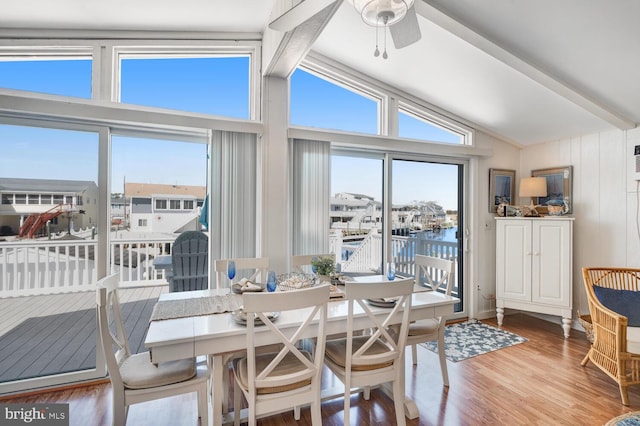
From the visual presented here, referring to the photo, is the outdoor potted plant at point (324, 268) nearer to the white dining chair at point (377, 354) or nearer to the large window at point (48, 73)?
the white dining chair at point (377, 354)

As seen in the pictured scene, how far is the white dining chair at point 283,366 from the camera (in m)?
1.58

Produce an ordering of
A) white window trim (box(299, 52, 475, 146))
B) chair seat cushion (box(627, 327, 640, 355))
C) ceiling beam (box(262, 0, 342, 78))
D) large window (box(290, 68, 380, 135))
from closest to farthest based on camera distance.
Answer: ceiling beam (box(262, 0, 342, 78)), chair seat cushion (box(627, 327, 640, 355)), large window (box(290, 68, 380, 135)), white window trim (box(299, 52, 475, 146))

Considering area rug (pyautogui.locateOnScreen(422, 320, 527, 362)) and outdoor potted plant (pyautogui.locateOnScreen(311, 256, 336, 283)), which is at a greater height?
outdoor potted plant (pyautogui.locateOnScreen(311, 256, 336, 283))

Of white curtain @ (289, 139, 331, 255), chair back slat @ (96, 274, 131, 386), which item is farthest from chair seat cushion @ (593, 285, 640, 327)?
chair back slat @ (96, 274, 131, 386)

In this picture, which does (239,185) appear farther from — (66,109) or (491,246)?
(491,246)

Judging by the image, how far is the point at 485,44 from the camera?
8.46 ft

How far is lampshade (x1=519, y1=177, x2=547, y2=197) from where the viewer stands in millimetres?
4035

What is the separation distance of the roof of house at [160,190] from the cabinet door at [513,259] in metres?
3.73

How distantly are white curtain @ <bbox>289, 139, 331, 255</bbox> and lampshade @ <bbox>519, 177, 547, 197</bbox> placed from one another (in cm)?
266

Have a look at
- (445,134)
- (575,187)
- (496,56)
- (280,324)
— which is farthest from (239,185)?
(575,187)

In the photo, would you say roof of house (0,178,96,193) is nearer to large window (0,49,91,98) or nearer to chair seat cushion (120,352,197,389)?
large window (0,49,91,98)

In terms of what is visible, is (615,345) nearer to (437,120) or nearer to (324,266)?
(324,266)

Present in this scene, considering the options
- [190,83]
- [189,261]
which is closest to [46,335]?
[189,261]

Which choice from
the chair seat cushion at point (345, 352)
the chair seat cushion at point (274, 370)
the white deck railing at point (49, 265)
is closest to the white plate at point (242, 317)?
the chair seat cushion at point (274, 370)
